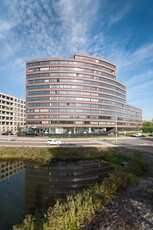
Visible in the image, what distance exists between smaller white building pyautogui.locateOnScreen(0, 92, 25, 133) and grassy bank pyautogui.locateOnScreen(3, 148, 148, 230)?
8651 centimetres

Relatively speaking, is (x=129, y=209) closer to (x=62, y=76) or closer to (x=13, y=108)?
(x=62, y=76)

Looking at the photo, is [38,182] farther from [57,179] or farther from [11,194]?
[11,194]

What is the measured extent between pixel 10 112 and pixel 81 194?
11530cm

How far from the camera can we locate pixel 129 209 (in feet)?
30.0

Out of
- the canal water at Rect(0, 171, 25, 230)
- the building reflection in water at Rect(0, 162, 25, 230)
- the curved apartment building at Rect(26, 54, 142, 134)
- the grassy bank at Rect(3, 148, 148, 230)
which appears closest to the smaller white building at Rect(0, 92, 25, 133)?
the curved apartment building at Rect(26, 54, 142, 134)

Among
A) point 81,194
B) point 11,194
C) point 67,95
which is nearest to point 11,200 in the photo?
point 11,194

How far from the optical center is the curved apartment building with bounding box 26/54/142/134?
78.3 meters

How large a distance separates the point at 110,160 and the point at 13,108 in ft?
354

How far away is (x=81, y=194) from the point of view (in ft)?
40.5

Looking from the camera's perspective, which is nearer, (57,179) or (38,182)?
(38,182)

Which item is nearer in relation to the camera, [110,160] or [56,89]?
[110,160]

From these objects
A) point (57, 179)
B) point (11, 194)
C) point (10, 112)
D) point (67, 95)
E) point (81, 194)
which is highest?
point (67, 95)

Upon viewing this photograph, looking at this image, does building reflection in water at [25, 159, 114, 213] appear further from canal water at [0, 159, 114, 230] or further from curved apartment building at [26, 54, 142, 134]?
curved apartment building at [26, 54, 142, 134]

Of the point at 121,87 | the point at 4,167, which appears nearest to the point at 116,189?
the point at 4,167
